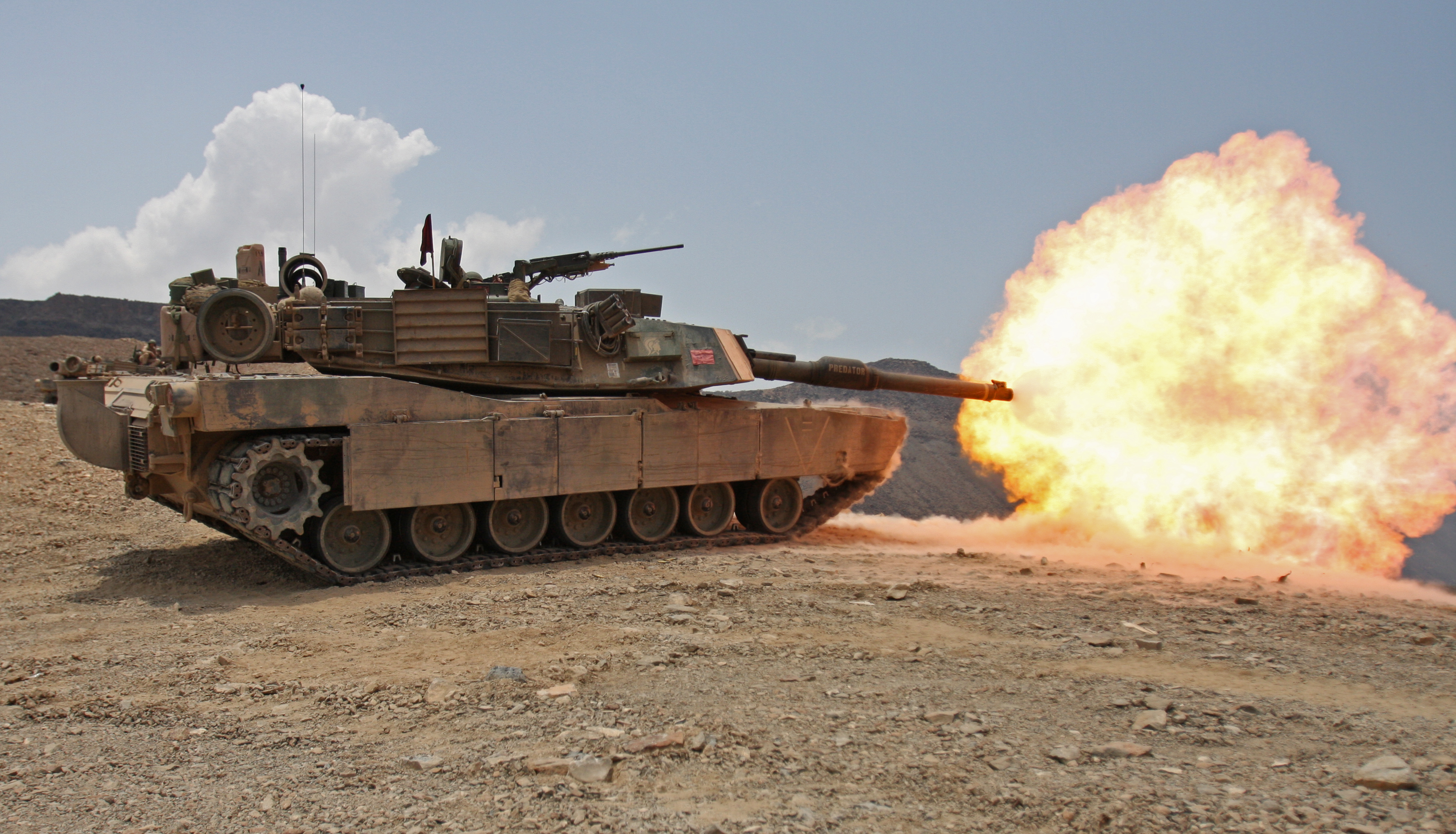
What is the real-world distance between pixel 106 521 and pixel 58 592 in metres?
4.46

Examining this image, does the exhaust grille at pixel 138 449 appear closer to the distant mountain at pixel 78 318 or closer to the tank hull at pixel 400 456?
the tank hull at pixel 400 456

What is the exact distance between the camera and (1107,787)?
4.78 m

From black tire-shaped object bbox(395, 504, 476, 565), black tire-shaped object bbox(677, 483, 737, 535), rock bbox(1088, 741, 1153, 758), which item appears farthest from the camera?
black tire-shaped object bbox(677, 483, 737, 535)

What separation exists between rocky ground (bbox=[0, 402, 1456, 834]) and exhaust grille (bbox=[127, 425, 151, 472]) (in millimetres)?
1317

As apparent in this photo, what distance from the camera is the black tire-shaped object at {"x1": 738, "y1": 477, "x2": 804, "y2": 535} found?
14781 mm

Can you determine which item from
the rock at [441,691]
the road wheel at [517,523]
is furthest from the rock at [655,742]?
the road wheel at [517,523]

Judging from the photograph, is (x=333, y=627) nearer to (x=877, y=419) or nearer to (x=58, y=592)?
(x=58, y=592)

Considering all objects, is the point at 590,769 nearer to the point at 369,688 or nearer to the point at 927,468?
the point at 369,688

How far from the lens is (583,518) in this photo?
1315 cm

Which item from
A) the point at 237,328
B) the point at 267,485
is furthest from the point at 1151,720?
the point at 237,328

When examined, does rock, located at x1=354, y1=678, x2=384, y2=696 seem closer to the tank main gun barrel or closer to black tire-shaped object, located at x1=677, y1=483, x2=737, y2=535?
black tire-shaped object, located at x1=677, y1=483, x2=737, y2=535

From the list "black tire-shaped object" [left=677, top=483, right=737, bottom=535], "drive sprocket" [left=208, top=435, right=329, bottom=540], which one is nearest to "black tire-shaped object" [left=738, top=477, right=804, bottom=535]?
"black tire-shaped object" [left=677, top=483, right=737, bottom=535]

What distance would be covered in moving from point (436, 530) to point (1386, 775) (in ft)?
31.5

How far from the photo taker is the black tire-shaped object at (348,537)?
11.0 metres
